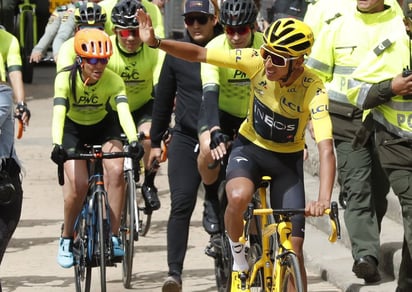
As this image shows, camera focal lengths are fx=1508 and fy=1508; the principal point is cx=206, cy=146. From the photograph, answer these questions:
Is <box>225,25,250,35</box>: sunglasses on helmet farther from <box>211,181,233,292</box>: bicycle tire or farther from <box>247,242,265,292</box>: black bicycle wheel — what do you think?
<box>247,242,265,292</box>: black bicycle wheel

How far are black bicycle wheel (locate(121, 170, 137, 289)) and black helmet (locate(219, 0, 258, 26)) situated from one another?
210 cm

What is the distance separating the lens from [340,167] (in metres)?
11.0

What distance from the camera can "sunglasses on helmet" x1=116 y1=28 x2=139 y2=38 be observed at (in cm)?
1238

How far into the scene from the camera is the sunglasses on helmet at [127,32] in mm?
12375

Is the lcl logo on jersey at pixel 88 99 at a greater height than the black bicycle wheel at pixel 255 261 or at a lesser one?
greater

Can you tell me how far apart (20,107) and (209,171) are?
222 cm

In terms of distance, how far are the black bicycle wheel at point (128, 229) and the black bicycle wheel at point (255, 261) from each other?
1.91 meters

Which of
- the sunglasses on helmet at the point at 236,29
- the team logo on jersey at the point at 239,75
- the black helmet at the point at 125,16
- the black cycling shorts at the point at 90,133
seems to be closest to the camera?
the sunglasses on helmet at the point at 236,29

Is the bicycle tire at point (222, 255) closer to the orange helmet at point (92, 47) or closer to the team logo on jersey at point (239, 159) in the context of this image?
the team logo on jersey at point (239, 159)

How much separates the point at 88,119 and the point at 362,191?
209 cm

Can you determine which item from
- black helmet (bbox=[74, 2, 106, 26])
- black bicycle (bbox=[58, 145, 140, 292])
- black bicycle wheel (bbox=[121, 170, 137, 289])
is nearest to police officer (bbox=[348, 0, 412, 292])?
black bicycle (bbox=[58, 145, 140, 292])

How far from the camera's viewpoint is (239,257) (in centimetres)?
947

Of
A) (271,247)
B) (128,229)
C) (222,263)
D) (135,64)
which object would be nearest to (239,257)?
(271,247)

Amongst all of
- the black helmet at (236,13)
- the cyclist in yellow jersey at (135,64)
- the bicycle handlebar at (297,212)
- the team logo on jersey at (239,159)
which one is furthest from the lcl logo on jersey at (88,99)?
the bicycle handlebar at (297,212)
